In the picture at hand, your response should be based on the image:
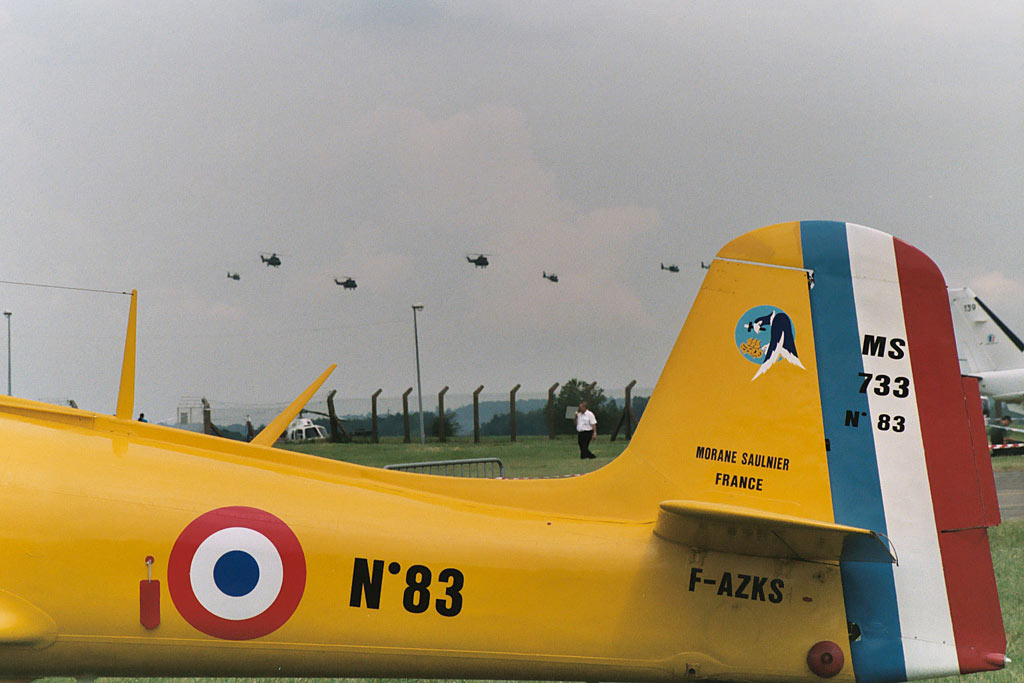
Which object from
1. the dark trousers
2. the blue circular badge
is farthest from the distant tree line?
the blue circular badge

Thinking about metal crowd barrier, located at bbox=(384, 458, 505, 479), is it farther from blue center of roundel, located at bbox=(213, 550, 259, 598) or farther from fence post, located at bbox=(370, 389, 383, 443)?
fence post, located at bbox=(370, 389, 383, 443)

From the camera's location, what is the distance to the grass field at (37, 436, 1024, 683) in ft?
17.7

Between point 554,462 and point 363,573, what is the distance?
1643 cm

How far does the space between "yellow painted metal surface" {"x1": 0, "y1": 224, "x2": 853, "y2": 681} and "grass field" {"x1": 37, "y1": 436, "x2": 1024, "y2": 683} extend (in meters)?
1.97

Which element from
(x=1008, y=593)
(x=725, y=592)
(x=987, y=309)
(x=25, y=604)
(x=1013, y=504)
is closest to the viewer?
(x=25, y=604)

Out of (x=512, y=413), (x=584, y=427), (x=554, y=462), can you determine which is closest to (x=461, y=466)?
(x=554, y=462)

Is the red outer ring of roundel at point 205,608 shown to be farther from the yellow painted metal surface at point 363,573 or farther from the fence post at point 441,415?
the fence post at point 441,415

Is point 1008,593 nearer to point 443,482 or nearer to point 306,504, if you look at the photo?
point 443,482

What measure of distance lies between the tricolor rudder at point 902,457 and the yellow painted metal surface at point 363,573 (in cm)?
16

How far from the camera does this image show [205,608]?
3.06 meters

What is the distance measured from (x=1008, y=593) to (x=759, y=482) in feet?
15.4

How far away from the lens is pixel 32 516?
3.02 m

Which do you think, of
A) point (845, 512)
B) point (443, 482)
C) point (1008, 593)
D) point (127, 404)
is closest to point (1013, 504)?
point (1008, 593)

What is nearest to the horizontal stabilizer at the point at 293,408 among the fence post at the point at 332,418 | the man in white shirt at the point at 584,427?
the man in white shirt at the point at 584,427
